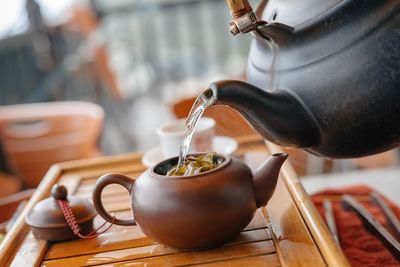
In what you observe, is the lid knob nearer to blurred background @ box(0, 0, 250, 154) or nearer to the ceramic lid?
the ceramic lid

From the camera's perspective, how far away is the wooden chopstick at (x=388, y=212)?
119cm

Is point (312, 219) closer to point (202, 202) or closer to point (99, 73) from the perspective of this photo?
point (202, 202)

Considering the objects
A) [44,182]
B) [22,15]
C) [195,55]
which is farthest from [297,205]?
[195,55]

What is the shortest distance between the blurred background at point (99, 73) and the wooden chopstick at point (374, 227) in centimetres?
60

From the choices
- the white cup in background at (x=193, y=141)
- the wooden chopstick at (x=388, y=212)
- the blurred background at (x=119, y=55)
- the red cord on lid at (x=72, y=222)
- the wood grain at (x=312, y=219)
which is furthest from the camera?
the blurred background at (x=119, y=55)

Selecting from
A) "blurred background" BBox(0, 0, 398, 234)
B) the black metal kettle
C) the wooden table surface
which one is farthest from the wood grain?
"blurred background" BBox(0, 0, 398, 234)

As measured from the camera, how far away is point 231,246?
92 cm

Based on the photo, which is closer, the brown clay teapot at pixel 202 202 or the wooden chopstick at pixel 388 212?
the brown clay teapot at pixel 202 202

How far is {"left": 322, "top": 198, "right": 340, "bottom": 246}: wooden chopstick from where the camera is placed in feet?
3.93

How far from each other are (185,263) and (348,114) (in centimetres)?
37

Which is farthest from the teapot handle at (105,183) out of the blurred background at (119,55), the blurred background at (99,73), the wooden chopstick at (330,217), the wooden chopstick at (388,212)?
the blurred background at (119,55)

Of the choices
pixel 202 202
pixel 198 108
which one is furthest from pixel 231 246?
pixel 198 108

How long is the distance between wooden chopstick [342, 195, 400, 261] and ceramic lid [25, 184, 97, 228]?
57 centimetres

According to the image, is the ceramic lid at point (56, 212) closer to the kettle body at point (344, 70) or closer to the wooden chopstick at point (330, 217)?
the kettle body at point (344, 70)
